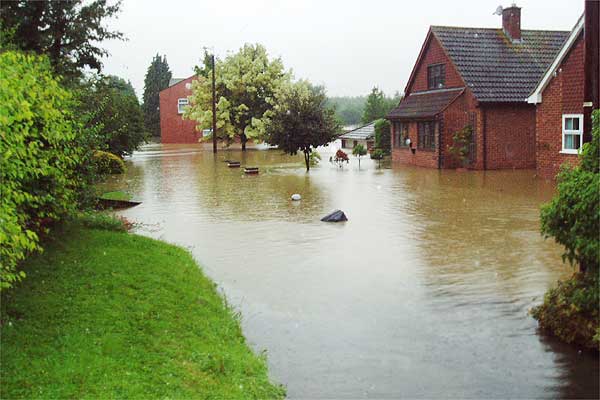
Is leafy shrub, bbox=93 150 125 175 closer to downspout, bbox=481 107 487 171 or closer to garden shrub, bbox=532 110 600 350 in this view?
downspout, bbox=481 107 487 171

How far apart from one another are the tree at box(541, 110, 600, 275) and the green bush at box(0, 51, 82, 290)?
584 cm

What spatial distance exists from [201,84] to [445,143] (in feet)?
89.8

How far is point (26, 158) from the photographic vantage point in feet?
24.5

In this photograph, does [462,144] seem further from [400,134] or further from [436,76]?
[400,134]

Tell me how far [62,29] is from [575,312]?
20.9 metres

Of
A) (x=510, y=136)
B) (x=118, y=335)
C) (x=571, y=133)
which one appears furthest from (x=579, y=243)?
(x=510, y=136)

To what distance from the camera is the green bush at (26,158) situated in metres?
6.10

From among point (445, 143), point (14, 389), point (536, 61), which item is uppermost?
point (536, 61)

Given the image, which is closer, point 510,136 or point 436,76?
point 510,136

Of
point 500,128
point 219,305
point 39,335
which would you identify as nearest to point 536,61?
point 500,128

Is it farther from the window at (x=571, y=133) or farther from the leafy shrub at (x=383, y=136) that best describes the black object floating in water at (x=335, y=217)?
the leafy shrub at (x=383, y=136)

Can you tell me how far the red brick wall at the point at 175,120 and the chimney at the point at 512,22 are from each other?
3904 centimetres

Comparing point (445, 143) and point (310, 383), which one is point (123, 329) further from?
point (445, 143)

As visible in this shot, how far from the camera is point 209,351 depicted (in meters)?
7.39
